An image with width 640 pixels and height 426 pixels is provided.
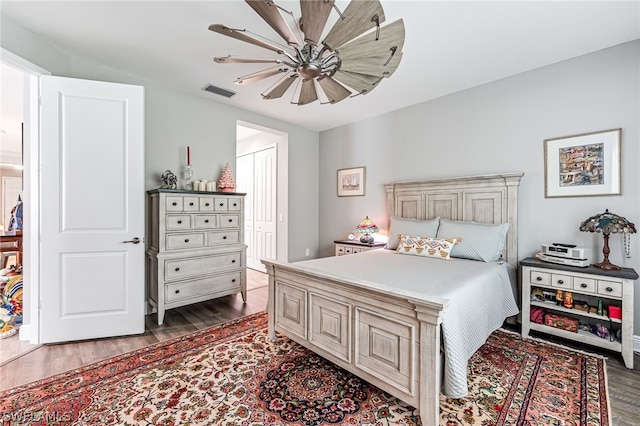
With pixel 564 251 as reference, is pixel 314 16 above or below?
above

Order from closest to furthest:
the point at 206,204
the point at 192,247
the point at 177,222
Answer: the point at 177,222, the point at 192,247, the point at 206,204

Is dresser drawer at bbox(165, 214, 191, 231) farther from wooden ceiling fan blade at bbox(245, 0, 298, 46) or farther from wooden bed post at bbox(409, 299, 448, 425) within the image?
wooden bed post at bbox(409, 299, 448, 425)

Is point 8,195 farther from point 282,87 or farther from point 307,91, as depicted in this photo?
point 307,91

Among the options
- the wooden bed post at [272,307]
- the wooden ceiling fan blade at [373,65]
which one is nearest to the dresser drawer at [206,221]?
the wooden bed post at [272,307]

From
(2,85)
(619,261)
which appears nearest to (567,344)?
(619,261)

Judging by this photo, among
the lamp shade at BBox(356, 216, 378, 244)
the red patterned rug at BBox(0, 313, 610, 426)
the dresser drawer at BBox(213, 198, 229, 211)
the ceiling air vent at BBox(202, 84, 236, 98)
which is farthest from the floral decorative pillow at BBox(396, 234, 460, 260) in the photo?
the ceiling air vent at BBox(202, 84, 236, 98)

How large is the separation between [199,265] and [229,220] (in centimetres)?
64

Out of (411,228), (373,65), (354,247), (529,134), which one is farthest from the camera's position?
(354,247)

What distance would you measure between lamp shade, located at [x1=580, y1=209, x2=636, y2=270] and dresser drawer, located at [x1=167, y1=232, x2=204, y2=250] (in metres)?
3.75

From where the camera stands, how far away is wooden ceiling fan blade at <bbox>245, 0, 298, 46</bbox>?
1518 mm

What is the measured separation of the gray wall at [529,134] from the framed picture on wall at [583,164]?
54 mm

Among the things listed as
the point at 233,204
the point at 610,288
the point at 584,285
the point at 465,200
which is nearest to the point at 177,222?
the point at 233,204

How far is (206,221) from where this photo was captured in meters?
3.37

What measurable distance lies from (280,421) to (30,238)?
267cm
